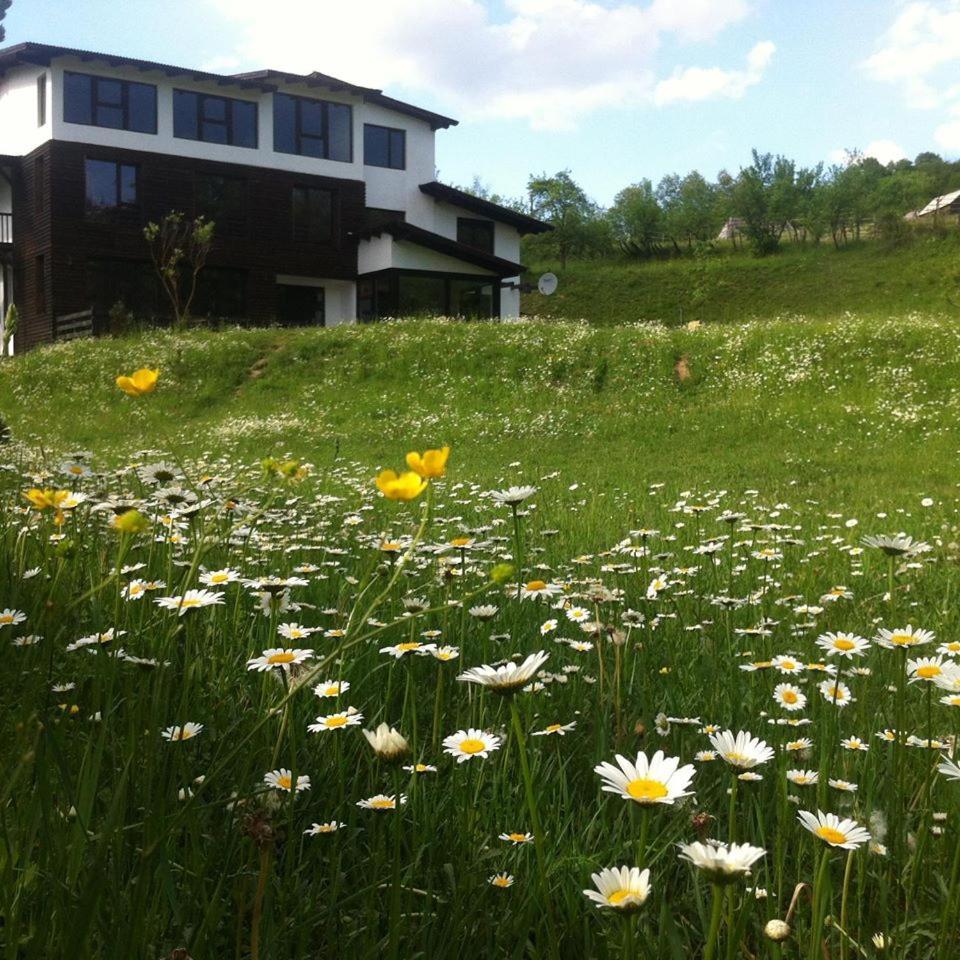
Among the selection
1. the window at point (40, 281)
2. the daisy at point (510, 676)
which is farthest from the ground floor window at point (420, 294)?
the daisy at point (510, 676)

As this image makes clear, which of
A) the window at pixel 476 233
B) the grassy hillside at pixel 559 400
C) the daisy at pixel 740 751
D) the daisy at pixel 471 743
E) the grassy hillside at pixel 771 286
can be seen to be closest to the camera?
the daisy at pixel 740 751

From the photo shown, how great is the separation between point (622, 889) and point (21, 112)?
34519mm

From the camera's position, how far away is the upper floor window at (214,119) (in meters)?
29.8

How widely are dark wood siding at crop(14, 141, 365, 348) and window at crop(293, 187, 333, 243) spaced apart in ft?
0.80

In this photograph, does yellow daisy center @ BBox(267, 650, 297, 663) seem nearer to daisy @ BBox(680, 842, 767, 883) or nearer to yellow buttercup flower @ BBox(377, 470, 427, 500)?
yellow buttercup flower @ BBox(377, 470, 427, 500)

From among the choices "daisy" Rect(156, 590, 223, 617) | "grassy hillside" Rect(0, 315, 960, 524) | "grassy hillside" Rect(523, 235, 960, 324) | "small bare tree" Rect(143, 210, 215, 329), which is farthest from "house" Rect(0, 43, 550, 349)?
"daisy" Rect(156, 590, 223, 617)

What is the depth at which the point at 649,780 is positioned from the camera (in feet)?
3.94

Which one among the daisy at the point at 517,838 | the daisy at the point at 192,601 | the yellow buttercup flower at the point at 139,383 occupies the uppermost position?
the yellow buttercup flower at the point at 139,383

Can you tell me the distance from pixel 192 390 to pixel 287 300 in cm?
1356

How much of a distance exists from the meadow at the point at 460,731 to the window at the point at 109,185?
23.3m

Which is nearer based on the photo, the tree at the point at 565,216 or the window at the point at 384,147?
the window at the point at 384,147

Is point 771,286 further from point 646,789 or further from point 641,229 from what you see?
point 646,789

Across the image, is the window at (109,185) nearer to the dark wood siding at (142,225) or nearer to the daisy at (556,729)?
the dark wood siding at (142,225)

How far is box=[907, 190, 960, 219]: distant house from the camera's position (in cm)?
5034
